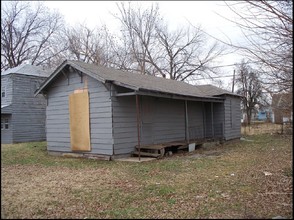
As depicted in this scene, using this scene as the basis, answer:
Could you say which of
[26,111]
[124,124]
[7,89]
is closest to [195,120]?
[124,124]

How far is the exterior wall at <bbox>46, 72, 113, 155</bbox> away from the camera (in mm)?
11992

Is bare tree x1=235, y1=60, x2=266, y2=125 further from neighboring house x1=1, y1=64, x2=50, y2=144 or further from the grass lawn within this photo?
neighboring house x1=1, y1=64, x2=50, y2=144

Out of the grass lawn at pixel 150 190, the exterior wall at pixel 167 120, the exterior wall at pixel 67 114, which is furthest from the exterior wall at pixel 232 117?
the exterior wall at pixel 67 114

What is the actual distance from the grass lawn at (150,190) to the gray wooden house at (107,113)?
1.76m

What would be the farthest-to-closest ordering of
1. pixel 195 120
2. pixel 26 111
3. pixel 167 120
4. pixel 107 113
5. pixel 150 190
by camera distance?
pixel 26 111
pixel 195 120
pixel 167 120
pixel 107 113
pixel 150 190

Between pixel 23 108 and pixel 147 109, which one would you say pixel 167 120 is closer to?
pixel 147 109

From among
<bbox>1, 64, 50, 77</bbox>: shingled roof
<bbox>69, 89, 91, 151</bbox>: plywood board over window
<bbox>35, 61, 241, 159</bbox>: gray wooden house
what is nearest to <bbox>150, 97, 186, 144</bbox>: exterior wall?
<bbox>35, 61, 241, 159</bbox>: gray wooden house

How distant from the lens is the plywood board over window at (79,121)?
1277cm

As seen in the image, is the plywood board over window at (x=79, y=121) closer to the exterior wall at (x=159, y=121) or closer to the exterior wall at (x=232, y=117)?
the exterior wall at (x=159, y=121)

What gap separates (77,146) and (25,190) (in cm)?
641

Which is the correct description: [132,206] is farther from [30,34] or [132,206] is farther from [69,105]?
[30,34]

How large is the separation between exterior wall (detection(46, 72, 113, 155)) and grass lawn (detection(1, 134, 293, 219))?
5.35 ft

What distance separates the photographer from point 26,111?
22.3 m

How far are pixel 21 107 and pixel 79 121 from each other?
10738 millimetres
